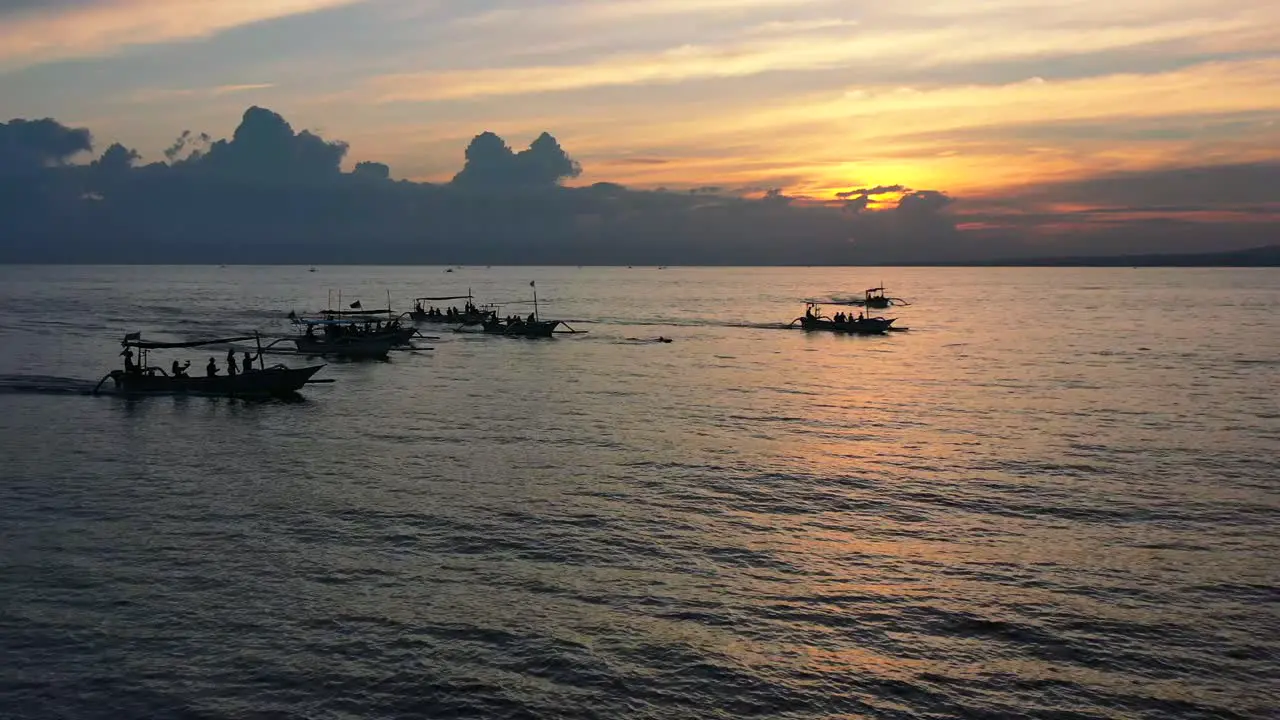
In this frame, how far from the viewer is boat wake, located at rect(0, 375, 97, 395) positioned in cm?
6238

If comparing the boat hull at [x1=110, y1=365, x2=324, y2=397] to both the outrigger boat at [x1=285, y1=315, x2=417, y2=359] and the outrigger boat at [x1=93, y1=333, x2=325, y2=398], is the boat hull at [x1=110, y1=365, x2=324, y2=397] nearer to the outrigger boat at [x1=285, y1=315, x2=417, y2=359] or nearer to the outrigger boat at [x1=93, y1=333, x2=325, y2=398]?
the outrigger boat at [x1=93, y1=333, x2=325, y2=398]

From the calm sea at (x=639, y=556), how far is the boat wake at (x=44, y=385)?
1338 mm

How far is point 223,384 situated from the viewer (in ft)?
195

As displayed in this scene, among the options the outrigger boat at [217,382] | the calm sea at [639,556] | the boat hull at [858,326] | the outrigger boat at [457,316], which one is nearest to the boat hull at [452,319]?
the outrigger boat at [457,316]

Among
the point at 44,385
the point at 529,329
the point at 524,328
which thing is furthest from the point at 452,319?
the point at 44,385

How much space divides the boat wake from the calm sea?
1.34 metres

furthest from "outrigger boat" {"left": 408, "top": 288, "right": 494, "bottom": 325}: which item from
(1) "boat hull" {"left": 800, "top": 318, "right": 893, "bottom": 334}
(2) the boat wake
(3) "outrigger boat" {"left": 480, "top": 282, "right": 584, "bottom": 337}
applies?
(2) the boat wake

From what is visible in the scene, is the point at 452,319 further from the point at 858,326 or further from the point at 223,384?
the point at 223,384

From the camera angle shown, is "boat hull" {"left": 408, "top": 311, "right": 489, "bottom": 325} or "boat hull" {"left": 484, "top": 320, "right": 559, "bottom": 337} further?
"boat hull" {"left": 408, "top": 311, "right": 489, "bottom": 325}

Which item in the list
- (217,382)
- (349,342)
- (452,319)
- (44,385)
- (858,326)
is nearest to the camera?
(217,382)

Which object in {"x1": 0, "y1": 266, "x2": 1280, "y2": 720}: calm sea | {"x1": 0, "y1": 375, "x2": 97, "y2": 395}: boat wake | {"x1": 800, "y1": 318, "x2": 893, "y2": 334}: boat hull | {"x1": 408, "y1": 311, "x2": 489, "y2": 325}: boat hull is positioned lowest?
{"x1": 0, "y1": 266, "x2": 1280, "y2": 720}: calm sea

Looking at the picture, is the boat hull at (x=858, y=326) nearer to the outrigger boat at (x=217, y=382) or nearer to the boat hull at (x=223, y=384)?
the outrigger boat at (x=217, y=382)

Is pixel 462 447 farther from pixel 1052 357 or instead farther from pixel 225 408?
pixel 1052 357

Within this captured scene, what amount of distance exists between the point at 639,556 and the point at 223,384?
42.0 metres
